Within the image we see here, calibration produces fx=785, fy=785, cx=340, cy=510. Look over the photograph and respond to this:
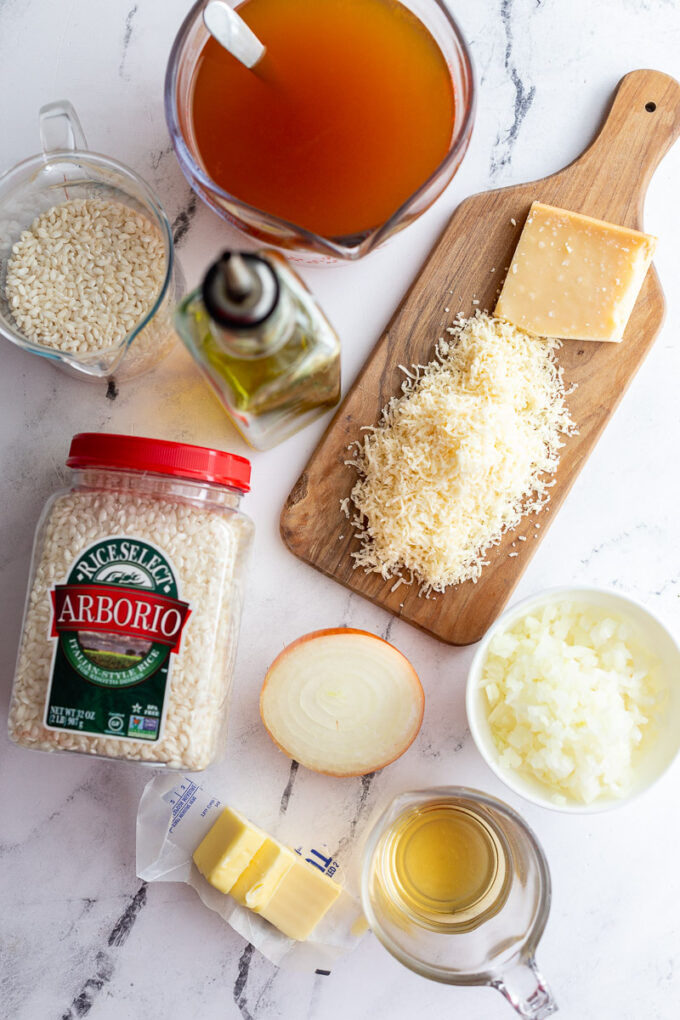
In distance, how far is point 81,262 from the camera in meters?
1.10

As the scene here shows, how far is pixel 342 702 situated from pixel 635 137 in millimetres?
953

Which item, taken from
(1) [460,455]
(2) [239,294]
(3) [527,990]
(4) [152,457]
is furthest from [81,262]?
(3) [527,990]

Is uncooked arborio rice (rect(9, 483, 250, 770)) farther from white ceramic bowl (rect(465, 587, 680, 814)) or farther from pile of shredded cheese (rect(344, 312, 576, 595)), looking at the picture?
white ceramic bowl (rect(465, 587, 680, 814))

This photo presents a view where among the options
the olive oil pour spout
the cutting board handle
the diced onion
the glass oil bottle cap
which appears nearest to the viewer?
the glass oil bottle cap

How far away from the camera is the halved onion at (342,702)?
3.74 feet

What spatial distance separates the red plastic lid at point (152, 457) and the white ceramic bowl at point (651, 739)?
1.43ft

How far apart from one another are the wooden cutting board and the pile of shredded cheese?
0.02 meters

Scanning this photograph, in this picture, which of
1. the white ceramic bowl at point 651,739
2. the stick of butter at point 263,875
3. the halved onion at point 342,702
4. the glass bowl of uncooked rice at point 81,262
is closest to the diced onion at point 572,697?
the white ceramic bowl at point 651,739

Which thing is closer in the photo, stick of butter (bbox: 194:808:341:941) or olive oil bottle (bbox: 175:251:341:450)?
olive oil bottle (bbox: 175:251:341:450)

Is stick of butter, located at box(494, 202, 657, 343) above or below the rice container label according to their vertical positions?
above

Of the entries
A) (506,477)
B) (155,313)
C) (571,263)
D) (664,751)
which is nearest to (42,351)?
(155,313)

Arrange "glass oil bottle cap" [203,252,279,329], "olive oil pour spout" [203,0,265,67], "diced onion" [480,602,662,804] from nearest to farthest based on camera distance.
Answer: "glass oil bottle cap" [203,252,279,329] < "olive oil pour spout" [203,0,265,67] < "diced onion" [480,602,662,804]

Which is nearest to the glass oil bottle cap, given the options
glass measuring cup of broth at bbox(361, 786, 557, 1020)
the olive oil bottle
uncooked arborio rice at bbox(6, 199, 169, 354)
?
the olive oil bottle

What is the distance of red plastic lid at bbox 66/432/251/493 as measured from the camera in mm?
985
